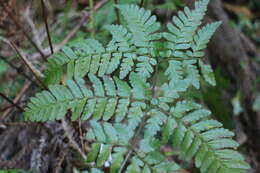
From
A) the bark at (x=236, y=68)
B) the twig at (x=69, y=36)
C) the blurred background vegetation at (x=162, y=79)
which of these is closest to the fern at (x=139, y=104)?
the blurred background vegetation at (x=162, y=79)

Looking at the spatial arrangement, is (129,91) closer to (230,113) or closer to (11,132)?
(11,132)

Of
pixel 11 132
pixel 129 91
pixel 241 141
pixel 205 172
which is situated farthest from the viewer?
pixel 241 141

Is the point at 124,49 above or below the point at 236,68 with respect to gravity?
above

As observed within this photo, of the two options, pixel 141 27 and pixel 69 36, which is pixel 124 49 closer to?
pixel 141 27

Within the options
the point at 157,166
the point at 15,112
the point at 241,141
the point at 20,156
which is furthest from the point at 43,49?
the point at 241,141

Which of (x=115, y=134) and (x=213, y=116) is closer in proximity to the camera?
(x=115, y=134)

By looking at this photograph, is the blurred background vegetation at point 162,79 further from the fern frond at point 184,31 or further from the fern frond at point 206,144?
the fern frond at point 206,144

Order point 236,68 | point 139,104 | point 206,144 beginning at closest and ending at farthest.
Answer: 1. point 206,144
2. point 139,104
3. point 236,68

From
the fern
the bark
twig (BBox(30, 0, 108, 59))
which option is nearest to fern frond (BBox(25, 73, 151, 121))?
the fern

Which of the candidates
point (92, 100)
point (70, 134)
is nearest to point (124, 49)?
point (92, 100)
